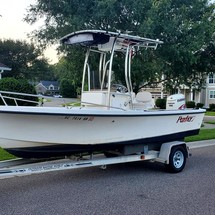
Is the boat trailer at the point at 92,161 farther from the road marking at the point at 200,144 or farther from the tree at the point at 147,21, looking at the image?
the tree at the point at 147,21

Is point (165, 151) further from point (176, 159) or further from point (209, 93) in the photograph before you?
point (209, 93)

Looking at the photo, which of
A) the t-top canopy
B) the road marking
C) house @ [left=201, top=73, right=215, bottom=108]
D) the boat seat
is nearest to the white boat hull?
the boat seat

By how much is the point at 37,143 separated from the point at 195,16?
43.4ft

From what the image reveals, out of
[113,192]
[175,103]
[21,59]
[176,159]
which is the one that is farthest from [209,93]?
[113,192]

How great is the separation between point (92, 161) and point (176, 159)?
2200 millimetres

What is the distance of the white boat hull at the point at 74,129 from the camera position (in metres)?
5.03

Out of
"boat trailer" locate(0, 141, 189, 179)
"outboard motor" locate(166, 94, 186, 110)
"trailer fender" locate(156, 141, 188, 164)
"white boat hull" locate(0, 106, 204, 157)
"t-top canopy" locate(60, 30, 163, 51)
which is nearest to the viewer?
"white boat hull" locate(0, 106, 204, 157)

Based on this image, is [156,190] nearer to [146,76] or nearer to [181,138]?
[181,138]

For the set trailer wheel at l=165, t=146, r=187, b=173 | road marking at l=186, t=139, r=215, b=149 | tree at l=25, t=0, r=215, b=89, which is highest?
tree at l=25, t=0, r=215, b=89

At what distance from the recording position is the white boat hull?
198 inches

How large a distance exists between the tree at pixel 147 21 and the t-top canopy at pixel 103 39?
7.12 m

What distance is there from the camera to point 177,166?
22.9ft

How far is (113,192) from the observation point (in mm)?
5480

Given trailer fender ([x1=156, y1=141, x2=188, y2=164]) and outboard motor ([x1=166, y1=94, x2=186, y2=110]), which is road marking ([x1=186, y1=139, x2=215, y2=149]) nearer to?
outboard motor ([x1=166, y1=94, x2=186, y2=110])
